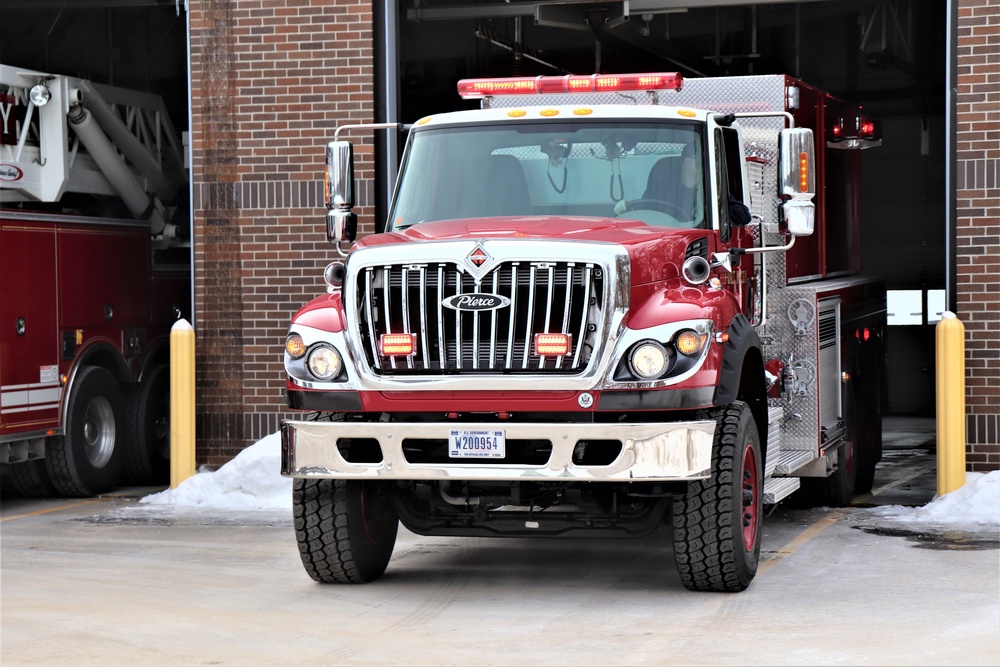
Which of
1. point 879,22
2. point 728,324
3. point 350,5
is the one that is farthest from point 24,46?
point 728,324

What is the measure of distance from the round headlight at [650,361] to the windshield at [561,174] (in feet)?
3.87

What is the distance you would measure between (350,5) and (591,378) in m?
6.33

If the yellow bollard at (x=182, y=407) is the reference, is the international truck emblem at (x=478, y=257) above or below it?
above

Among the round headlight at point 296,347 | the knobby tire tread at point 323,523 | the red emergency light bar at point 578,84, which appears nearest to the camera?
the round headlight at point 296,347

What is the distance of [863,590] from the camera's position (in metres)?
8.40

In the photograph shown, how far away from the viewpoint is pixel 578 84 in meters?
9.48

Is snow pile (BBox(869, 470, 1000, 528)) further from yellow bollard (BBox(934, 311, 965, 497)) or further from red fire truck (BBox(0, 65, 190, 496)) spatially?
red fire truck (BBox(0, 65, 190, 496))

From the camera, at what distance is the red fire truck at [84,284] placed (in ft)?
42.2

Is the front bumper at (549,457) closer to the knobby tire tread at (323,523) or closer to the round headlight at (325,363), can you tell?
the round headlight at (325,363)

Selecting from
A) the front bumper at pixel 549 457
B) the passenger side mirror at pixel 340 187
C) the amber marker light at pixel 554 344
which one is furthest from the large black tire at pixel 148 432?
the amber marker light at pixel 554 344

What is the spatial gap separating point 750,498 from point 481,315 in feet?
6.24

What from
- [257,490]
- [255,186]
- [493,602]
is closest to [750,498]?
[493,602]

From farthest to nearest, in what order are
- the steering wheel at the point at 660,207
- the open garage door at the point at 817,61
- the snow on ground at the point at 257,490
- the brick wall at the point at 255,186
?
the open garage door at the point at 817,61
the brick wall at the point at 255,186
the snow on ground at the point at 257,490
the steering wheel at the point at 660,207

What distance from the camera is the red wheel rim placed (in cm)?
850
